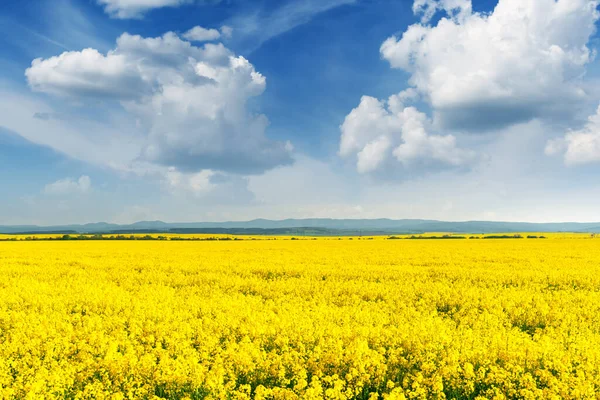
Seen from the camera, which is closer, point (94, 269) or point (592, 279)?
point (592, 279)

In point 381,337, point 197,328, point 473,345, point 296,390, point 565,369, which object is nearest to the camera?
point 296,390

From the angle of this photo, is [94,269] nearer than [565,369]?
No

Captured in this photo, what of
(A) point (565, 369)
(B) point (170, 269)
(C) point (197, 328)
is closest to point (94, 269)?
(B) point (170, 269)

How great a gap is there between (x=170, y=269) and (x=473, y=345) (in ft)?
54.1

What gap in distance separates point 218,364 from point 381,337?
302 centimetres

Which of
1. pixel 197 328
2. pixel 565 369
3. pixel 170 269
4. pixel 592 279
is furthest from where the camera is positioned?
pixel 170 269

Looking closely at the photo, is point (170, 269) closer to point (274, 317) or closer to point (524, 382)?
point (274, 317)

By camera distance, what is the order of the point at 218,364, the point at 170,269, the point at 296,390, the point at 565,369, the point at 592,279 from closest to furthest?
1. the point at 296,390
2. the point at 565,369
3. the point at 218,364
4. the point at 592,279
5. the point at 170,269

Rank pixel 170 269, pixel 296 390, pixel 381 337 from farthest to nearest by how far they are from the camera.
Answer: pixel 170 269
pixel 381 337
pixel 296 390

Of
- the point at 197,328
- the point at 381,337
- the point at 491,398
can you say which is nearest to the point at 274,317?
the point at 197,328

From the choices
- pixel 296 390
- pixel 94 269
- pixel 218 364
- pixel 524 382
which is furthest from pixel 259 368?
pixel 94 269

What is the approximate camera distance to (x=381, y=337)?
708cm

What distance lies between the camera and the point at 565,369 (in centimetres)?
541

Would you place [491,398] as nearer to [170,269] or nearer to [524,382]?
[524,382]
